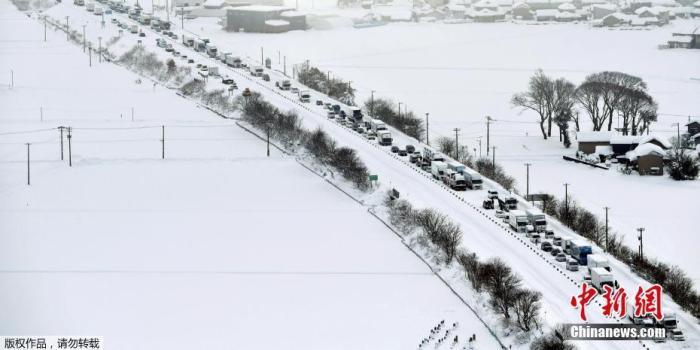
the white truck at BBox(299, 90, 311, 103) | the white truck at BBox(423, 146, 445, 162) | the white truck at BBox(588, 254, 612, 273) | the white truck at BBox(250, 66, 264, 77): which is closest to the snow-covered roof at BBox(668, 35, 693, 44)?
the white truck at BBox(250, 66, 264, 77)

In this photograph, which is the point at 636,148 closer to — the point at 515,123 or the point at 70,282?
the point at 515,123

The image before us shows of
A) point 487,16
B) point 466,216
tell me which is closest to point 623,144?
point 466,216

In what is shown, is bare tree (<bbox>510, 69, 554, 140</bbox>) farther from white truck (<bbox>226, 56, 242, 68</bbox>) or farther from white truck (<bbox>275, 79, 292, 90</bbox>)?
white truck (<bbox>226, 56, 242, 68</bbox>)

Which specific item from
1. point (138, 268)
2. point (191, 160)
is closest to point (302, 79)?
point (191, 160)

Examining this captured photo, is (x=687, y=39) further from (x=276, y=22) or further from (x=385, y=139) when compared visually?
(x=385, y=139)

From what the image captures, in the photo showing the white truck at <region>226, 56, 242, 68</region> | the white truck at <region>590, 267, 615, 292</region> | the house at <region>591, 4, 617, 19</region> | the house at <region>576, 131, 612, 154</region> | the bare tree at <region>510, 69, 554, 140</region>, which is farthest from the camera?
the house at <region>591, 4, 617, 19</region>

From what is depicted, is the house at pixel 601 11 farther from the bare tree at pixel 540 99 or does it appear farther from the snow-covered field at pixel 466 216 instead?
the snow-covered field at pixel 466 216
